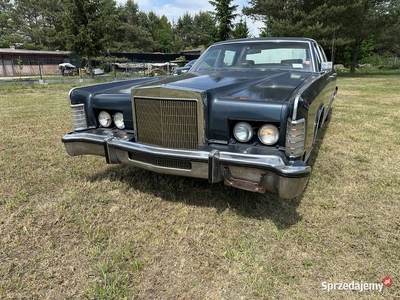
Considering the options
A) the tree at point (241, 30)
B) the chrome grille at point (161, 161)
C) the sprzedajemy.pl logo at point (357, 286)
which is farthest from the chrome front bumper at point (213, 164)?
the tree at point (241, 30)

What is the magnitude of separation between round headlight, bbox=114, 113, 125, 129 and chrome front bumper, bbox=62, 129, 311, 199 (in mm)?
111

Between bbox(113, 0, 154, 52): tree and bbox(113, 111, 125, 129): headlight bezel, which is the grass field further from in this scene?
bbox(113, 0, 154, 52): tree

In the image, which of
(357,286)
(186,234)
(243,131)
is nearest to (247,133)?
(243,131)

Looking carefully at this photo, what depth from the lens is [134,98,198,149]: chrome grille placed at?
2.31 meters

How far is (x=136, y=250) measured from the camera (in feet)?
6.98

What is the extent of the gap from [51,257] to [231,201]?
159cm

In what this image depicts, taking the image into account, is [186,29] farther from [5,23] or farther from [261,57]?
[261,57]

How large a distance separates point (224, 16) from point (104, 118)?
101ft

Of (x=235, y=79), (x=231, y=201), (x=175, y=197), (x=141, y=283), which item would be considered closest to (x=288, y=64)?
(x=235, y=79)

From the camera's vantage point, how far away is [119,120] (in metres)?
2.82

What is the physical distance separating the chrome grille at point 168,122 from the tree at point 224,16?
31.0 m

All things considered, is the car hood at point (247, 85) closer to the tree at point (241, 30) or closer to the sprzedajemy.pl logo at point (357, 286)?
the sprzedajemy.pl logo at point (357, 286)

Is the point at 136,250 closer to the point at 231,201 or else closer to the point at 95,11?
the point at 231,201

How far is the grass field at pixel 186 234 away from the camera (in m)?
1.82
